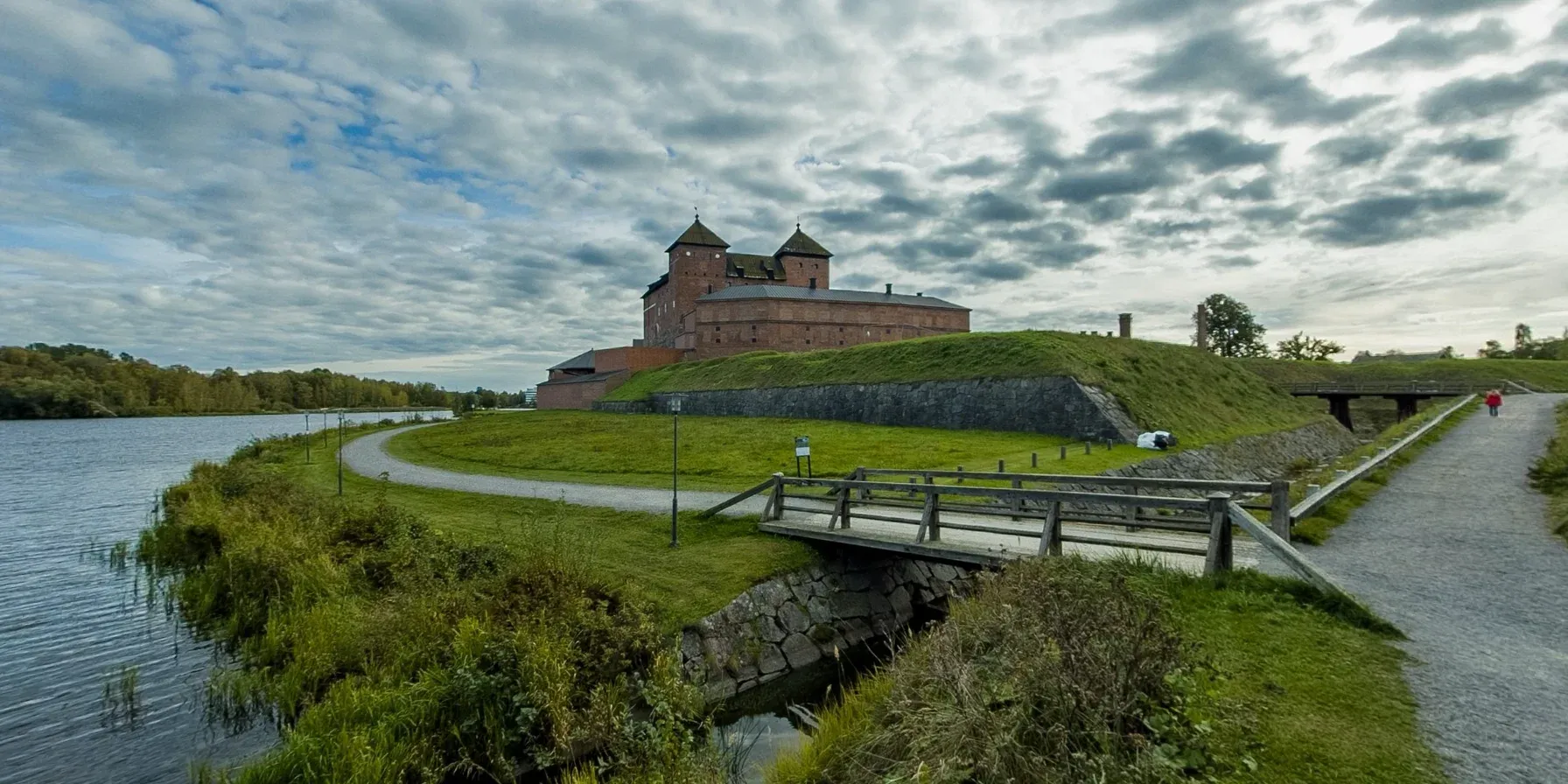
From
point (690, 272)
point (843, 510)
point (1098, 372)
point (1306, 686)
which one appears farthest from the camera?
point (690, 272)

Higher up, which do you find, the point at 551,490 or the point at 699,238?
the point at 699,238

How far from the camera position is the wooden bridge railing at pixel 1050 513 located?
337 inches

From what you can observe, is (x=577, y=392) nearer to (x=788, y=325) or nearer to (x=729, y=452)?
(x=788, y=325)

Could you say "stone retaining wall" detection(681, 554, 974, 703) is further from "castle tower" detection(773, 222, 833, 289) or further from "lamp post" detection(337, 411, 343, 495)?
"castle tower" detection(773, 222, 833, 289)

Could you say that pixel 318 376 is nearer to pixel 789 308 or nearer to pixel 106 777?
pixel 789 308

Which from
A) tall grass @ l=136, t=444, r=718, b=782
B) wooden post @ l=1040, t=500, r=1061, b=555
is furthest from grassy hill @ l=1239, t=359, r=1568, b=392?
tall grass @ l=136, t=444, r=718, b=782

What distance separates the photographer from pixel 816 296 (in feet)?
254

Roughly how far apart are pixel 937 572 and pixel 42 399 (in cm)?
12846

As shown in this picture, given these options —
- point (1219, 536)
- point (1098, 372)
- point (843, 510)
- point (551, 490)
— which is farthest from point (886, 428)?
point (1219, 536)

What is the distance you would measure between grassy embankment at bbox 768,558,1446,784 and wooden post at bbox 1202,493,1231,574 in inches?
36.6

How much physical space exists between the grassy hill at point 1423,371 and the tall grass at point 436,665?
7028cm

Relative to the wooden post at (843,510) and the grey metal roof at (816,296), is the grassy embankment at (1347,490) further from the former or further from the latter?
the grey metal roof at (816,296)

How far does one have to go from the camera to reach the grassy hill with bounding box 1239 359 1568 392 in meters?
63.8

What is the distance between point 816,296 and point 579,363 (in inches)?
1137
